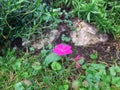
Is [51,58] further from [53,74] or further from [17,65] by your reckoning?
[17,65]

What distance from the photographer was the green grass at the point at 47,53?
251cm

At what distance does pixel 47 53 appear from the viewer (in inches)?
106

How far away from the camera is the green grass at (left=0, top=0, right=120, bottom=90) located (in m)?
2.51

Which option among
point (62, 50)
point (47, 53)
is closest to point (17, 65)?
point (47, 53)

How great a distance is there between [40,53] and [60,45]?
223 millimetres

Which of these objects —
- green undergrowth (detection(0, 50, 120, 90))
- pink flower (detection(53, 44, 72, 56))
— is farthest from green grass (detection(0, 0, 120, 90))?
pink flower (detection(53, 44, 72, 56))

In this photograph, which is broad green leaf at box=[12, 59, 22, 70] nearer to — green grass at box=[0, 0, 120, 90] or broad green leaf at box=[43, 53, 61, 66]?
green grass at box=[0, 0, 120, 90]

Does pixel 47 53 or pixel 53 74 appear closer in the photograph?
pixel 53 74

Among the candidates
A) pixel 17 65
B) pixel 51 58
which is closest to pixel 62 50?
pixel 51 58

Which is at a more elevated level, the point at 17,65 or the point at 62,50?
the point at 62,50

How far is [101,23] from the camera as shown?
2.72 metres

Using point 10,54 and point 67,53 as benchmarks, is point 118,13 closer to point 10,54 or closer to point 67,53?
point 67,53

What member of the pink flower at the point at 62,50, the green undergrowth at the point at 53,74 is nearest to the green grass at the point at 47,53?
the green undergrowth at the point at 53,74

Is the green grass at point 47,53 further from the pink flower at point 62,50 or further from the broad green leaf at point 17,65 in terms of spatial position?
the pink flower at point 62,50
